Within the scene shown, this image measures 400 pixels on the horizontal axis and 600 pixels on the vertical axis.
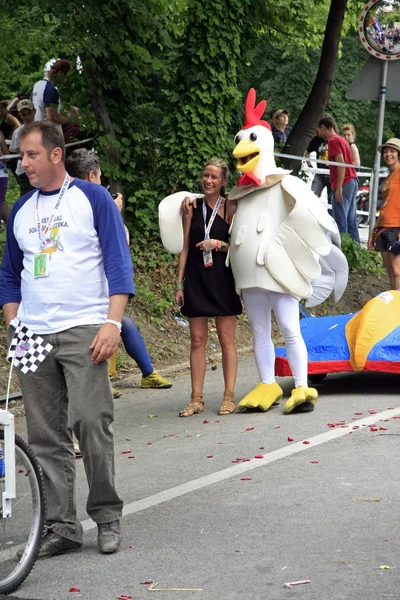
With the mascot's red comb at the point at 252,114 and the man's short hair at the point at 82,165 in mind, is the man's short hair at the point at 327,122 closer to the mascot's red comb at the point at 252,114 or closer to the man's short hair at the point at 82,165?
the mascot's red comb at the point at 252,114

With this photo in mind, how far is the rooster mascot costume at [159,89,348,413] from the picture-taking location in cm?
927

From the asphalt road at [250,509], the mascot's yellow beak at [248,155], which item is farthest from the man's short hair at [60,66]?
the asphalt road at [250,509]

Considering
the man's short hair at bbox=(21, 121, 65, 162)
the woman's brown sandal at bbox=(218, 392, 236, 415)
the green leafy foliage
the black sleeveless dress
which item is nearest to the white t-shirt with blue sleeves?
the man's short hair at bbox=(21, 121, 65, 162)

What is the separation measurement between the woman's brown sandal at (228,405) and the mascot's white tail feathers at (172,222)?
1.21 m

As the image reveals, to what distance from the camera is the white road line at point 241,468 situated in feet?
22.2

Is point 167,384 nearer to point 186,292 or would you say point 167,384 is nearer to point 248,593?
point 186,292

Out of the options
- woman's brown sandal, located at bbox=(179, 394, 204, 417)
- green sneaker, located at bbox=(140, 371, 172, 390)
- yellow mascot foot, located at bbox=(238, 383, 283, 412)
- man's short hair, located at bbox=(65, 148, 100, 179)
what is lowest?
green sneaker, located at bbox=(140, 371, 172, 390)

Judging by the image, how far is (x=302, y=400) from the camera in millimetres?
Result: 9234

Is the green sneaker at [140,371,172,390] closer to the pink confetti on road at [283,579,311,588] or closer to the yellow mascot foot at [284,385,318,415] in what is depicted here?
the yellow mascot foot at [284,385,318,415]

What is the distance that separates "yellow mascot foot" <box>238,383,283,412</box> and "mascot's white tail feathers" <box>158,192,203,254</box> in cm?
127

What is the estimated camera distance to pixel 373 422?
8.77 m

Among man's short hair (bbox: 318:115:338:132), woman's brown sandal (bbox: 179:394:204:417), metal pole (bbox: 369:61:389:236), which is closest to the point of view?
woman's brown sandal (bbox: 179:394:204:417)

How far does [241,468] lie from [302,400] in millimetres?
1803

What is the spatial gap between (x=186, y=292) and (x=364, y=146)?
90.5 feet
